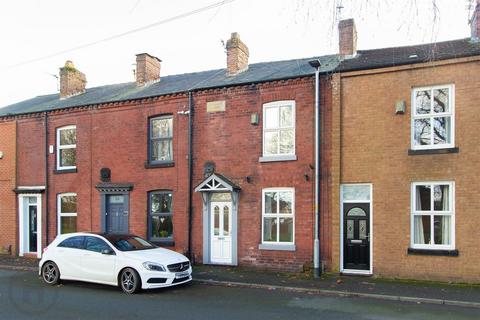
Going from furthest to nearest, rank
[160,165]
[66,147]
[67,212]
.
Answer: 1. [66,147]
2. [67,212]
3. [160,165]

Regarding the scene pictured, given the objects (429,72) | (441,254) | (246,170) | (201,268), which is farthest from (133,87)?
(441,254)

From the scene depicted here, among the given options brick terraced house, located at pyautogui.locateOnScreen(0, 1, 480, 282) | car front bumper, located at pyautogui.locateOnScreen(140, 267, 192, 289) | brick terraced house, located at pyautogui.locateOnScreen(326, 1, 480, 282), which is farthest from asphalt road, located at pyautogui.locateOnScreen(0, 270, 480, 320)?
brick terraced house, located at pyautogui.locateOnScreen(0, 1, 480, 282)

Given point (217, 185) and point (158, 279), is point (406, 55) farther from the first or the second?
point (158, 279)

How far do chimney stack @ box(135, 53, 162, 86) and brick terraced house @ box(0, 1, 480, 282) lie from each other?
6cm

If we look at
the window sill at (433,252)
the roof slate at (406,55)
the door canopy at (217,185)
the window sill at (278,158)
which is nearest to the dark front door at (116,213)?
the door canopy at (217,185)

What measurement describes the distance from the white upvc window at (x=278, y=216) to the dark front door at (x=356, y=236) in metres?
1.69

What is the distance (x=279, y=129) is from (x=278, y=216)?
2840 millimetres

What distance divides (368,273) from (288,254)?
8.16ft

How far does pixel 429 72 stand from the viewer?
13.1 metres

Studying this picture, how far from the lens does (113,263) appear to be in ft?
38.4

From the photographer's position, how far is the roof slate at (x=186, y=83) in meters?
15.8

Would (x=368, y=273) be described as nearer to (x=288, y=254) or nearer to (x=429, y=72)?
(x=288, y=254)

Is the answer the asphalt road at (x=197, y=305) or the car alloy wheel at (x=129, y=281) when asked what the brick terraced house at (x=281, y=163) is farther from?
the car alloy wheel at (x=129, y=281)

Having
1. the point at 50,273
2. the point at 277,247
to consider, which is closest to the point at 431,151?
the point at 277,247
